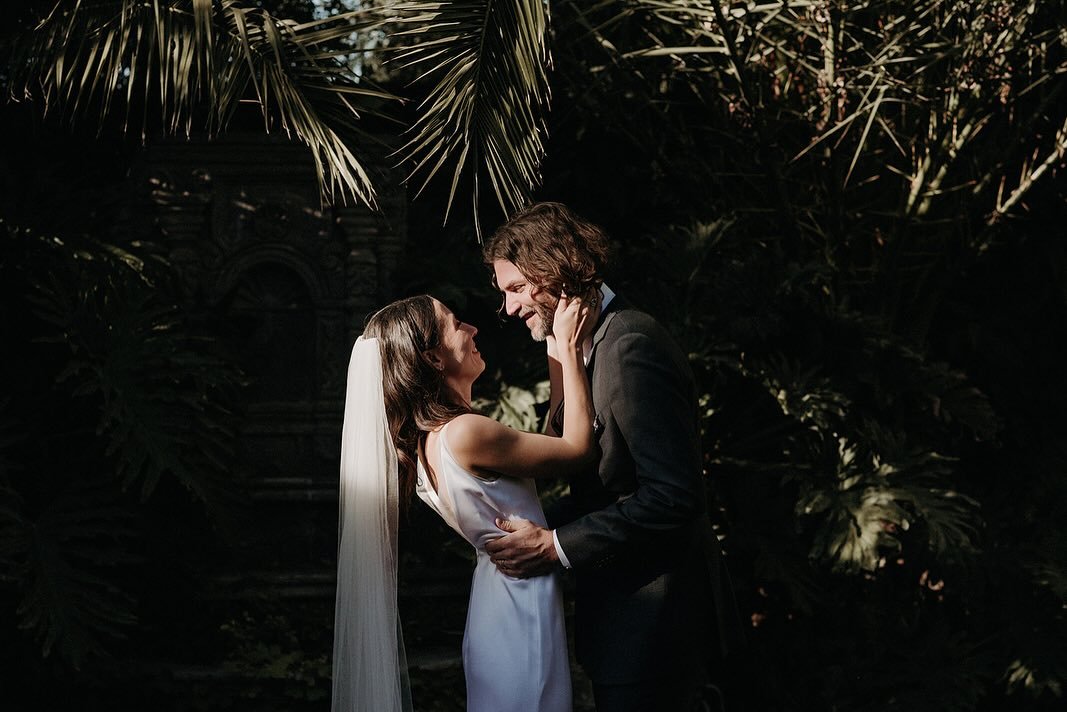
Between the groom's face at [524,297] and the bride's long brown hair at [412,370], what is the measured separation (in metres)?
0.19

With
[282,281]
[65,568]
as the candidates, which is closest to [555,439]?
[65,568]

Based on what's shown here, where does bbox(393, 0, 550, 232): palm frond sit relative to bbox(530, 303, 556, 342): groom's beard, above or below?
above

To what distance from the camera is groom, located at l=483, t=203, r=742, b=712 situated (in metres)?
2.46

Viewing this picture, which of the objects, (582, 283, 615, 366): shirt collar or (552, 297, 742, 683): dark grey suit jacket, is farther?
(582, 283, 615, 366): shirt collar

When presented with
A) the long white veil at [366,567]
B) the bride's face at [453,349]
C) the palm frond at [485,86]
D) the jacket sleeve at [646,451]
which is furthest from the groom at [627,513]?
the palm frond at [485,86]

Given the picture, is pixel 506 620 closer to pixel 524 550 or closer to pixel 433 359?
pixel 524 550

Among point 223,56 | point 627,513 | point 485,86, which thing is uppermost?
point 223,56

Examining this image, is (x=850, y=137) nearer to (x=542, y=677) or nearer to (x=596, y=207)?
(x=596, y=207)

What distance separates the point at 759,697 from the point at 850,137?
287 centimetres

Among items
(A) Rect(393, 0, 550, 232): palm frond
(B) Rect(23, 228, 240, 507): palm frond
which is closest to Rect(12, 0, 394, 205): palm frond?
(A) Rect(393, 0, 550, 232): palm frond

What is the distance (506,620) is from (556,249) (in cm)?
90

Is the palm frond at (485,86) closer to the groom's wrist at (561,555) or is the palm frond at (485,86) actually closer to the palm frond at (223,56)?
the palm frond at (223,56)

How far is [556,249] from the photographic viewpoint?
262 centimetres

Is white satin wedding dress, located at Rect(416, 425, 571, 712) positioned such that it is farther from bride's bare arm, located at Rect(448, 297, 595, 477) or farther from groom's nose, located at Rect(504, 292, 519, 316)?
groom's nose, located at Rect(504, 292, 519, 316)
